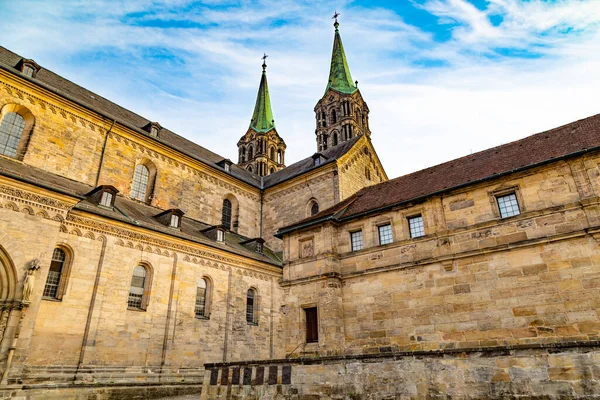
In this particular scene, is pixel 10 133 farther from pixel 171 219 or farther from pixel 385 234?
pixel 385 234

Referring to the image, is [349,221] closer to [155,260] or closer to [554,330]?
[554,330]

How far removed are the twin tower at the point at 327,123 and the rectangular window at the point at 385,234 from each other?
83.1 feet

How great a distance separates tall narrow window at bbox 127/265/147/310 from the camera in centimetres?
1616

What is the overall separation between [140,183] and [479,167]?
18.2m

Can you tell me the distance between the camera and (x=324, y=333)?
14336 millimetres

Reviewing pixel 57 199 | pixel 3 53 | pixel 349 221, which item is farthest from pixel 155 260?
pixel 3 53

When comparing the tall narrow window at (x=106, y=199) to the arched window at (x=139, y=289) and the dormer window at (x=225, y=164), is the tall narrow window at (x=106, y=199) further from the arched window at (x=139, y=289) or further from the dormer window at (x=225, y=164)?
the dormer window at (x=225, y=164)

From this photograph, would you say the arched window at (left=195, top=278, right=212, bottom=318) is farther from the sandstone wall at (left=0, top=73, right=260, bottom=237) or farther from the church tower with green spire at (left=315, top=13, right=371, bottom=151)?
the church tower with green spire at (left=315, top=13, right=371, bottom=151)

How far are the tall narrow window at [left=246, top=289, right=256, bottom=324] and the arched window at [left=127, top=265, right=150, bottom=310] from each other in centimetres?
611

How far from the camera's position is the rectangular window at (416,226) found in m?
14.0

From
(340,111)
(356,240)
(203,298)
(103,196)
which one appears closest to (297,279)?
(356,240)

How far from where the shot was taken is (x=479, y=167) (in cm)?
1438

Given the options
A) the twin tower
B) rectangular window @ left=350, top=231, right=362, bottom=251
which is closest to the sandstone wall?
rectangular window @ left=350, top=231, right=362, bottom=251

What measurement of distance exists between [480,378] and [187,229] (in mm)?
16426
